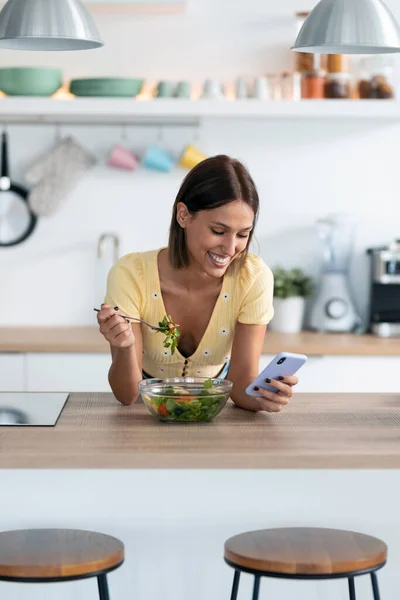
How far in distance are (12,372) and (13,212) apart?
885 mm

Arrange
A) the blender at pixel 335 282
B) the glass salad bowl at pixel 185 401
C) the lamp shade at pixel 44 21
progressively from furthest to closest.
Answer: the blender at pixel 335 282, the lamp shade at pixel 44 21, the glass salad bowl at pixel 185 401

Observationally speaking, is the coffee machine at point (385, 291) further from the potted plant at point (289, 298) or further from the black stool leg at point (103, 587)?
the black stool leg at point (103, 587)

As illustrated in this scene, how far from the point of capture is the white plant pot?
4332mm

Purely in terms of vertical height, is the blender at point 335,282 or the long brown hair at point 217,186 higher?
the long brown hair at point 217,186

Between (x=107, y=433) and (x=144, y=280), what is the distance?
628 mm

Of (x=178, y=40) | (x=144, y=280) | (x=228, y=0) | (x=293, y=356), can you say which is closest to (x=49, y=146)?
(x=178, y=40)

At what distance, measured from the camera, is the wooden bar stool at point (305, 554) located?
1.90 metres

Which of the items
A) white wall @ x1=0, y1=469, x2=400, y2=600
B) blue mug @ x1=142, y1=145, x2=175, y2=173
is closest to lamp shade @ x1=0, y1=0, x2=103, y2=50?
white wall @ x1=0, y1=469, x2=400, y2=600

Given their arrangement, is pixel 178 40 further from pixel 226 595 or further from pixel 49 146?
pixel 226 595

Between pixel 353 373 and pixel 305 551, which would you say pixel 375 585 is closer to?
pixel 305 551

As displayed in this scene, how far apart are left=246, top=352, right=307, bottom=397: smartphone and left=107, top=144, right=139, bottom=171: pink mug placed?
7.68 ft

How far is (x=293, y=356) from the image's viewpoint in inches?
83.0

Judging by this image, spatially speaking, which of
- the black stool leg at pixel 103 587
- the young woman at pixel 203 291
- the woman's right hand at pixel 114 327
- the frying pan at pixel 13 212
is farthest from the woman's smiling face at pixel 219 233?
the frying pan at pixel 13 212

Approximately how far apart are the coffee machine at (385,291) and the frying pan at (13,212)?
1.59 meters
